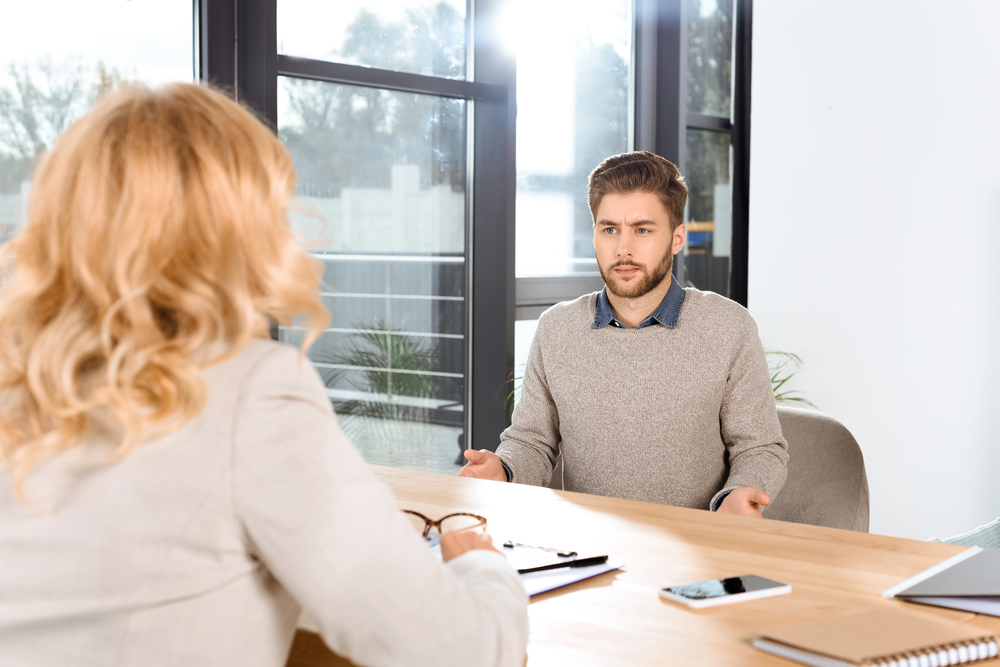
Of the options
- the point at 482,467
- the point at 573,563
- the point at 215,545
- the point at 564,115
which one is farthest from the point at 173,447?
the point at 564,115

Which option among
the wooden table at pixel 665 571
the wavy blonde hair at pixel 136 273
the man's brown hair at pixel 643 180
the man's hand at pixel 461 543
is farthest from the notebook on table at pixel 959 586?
the man's brown hair at pixel 643 180

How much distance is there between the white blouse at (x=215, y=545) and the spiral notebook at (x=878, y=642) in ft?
1.38

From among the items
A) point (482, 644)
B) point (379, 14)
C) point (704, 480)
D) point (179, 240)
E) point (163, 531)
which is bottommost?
point (704, 480)

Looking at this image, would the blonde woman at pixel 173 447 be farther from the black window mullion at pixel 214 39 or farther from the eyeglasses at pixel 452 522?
the black window mullion at pixel 214 39

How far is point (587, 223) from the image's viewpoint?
4.01m

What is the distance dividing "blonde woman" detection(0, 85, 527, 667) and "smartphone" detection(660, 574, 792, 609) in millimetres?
421

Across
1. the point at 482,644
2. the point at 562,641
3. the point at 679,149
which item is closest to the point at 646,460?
the point at 562,641

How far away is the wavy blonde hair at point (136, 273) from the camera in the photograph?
2.50ft

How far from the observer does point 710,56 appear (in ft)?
14.1

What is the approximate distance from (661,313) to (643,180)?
350mm

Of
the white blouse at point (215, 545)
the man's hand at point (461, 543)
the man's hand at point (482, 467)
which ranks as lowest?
the man's hand at point (482, 467)

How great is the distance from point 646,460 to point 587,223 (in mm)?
1976

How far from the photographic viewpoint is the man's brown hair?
233cm

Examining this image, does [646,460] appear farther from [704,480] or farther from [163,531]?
[163,531]
